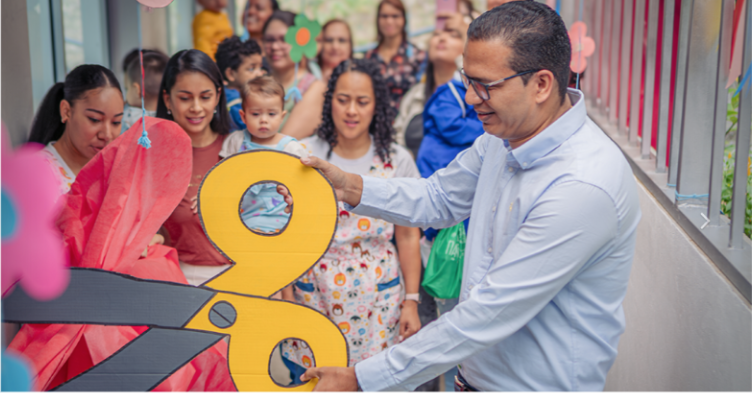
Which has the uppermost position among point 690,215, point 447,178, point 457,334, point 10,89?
point 10,89

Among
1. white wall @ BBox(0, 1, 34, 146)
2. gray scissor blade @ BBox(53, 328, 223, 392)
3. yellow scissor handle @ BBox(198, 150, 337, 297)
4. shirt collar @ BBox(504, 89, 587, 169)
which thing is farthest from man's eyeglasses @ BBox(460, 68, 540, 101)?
white wall @ BBox(0, 1, 34, 146)

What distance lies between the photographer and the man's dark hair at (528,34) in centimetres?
127

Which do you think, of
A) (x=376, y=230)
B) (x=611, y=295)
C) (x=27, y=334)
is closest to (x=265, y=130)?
(x=376, y=230)

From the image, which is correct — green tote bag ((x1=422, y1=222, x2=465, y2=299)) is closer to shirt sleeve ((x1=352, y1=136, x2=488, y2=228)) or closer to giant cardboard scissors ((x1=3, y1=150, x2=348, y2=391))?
shirt sleeve ((x1=352, y1=136, x2=488, y2=228))

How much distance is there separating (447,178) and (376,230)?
1.80 feet

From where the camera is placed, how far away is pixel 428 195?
167 centimetres

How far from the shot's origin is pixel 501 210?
1382 mm

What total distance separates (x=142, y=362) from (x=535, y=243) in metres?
0.95

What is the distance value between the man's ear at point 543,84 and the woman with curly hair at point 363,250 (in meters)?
0.95

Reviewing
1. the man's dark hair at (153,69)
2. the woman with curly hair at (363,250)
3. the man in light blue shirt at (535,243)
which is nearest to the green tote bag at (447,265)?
the woman with curly hair at (363,250)

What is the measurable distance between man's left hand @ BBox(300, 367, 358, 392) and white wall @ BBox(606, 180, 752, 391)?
2.96ft

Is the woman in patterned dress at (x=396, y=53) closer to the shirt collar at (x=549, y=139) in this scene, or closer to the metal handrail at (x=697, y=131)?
the metal handrail at (x=697, y=131)

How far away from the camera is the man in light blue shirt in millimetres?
1237

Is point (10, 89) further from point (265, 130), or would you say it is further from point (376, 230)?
point (376, 230)
